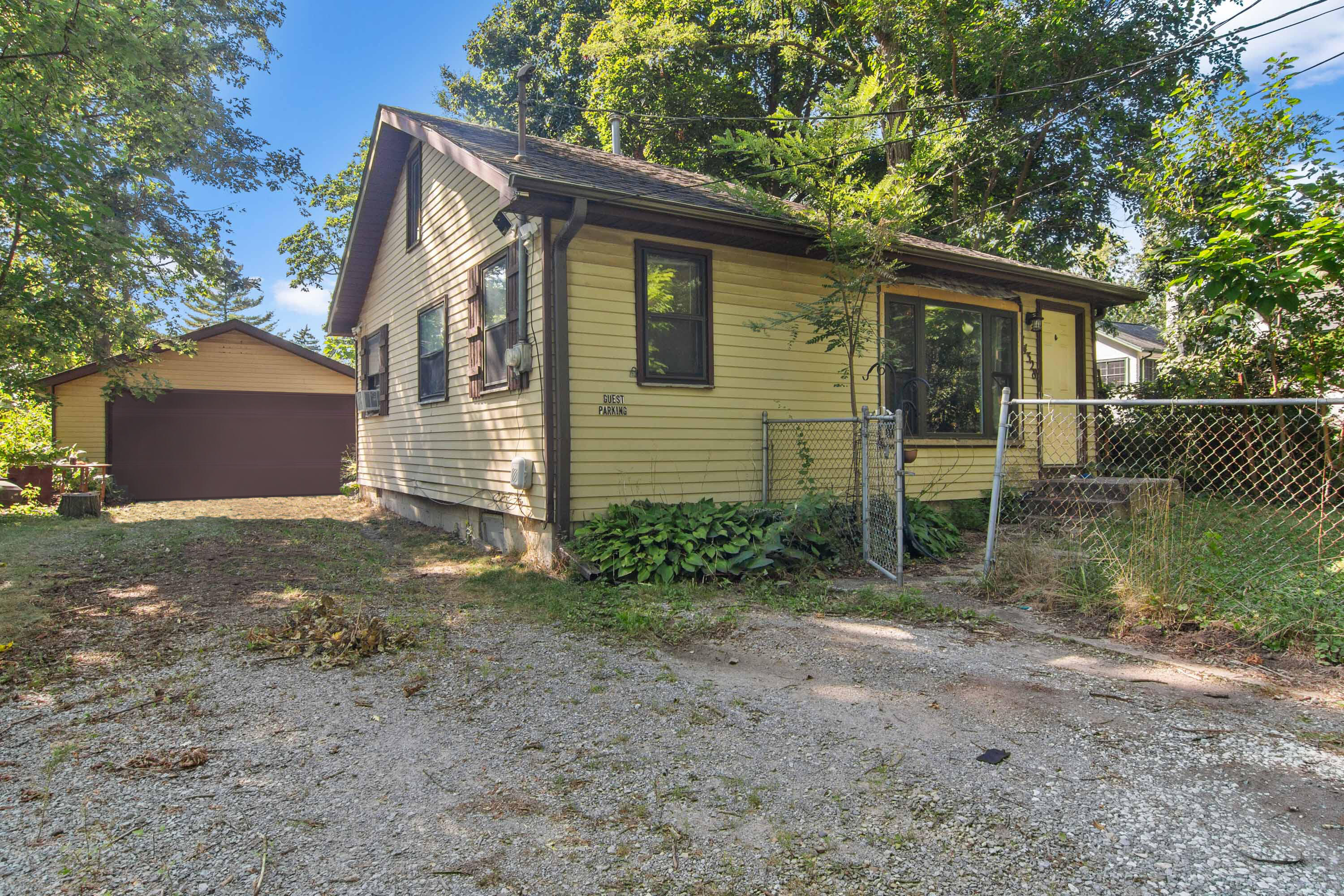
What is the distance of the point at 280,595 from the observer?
5.64m

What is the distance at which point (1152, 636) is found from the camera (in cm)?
420

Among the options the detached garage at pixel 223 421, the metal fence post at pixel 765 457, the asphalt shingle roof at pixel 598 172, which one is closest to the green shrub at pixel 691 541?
the metal fence post at pixel 765 457

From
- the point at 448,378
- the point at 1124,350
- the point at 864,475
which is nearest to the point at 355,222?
the point at 448,378

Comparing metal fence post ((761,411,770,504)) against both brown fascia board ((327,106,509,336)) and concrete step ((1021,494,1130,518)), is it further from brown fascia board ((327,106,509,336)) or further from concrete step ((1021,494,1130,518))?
brown fascia board ((327,106,509,336))

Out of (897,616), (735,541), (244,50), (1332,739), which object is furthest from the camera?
(244,50)

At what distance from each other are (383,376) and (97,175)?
4343mm

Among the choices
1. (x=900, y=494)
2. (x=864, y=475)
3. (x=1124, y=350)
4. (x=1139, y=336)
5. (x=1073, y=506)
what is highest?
(x=1139, y=336)

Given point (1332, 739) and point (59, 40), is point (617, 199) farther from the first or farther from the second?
point (59, 40)

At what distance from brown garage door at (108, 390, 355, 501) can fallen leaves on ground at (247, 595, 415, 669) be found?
12.4m

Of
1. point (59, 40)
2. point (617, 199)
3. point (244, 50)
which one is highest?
point (244, 50)

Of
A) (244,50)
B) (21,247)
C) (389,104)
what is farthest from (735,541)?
(244,50)

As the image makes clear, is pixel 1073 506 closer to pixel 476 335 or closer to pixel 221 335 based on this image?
pixel 476 335

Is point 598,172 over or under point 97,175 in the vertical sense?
under

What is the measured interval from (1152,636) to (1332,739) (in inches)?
54.7
